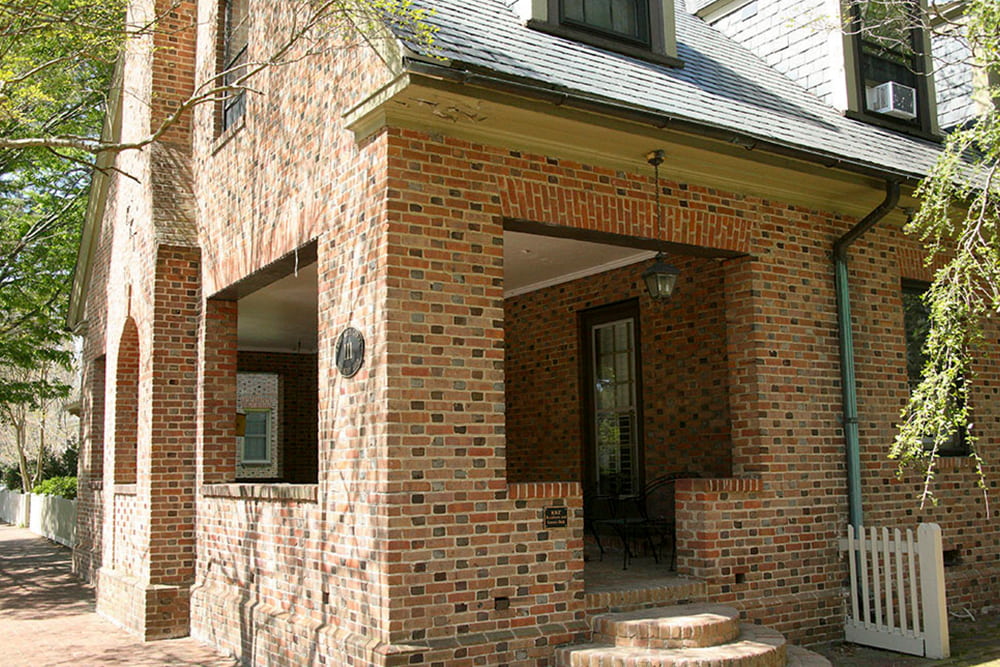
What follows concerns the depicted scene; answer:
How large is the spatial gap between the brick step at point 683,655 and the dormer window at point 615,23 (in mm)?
4935

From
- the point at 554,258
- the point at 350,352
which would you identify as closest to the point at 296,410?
the point at 554,258

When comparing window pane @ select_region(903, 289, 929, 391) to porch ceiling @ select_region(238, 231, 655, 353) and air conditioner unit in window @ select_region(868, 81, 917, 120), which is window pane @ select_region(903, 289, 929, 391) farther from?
porch ceiling @ select_region(238, 231, 655, 353)

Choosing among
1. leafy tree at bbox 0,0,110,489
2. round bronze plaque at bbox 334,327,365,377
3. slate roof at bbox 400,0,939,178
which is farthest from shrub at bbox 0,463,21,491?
slate roof at bbox 400,0,939,178

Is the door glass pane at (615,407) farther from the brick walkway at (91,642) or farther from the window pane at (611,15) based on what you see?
the window pane at (611,15)

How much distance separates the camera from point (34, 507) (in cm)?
2673

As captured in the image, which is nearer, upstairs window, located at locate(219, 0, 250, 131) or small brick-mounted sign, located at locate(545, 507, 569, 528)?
small brick-mounted sign, located at locate(545, 507, 569, 528)

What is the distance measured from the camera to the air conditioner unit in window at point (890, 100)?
9.98m

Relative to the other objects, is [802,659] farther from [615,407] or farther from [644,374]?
[615,407]

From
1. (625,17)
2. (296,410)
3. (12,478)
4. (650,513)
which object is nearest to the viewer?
(625,17)

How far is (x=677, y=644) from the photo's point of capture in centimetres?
595

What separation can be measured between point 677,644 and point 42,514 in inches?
928

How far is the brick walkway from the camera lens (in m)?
7.28

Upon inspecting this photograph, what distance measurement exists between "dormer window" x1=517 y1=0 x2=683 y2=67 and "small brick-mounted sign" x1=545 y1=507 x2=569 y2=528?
3.99 m

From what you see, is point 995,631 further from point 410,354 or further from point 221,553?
point 221,553
